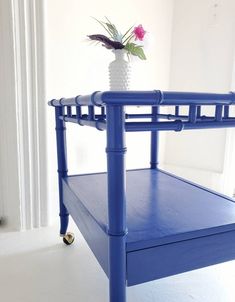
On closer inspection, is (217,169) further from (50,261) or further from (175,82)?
(50,261)

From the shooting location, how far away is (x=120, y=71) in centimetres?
114

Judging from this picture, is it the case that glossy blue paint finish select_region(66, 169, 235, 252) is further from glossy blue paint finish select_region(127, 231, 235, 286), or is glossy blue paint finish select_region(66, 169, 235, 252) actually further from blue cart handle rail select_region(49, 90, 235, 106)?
blue cart handle rail select_region(49, 90, 235, 106)

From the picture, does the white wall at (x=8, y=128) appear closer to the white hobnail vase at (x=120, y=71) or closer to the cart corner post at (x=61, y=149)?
the cart corner post at (x=61, y=149)

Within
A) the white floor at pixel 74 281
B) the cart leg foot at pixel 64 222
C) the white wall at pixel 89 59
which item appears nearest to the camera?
the white floor at pixel 74 281

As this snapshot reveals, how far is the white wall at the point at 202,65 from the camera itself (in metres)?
1.66

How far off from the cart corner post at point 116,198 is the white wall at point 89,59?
80 cm

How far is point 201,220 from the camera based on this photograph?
78 centimetres

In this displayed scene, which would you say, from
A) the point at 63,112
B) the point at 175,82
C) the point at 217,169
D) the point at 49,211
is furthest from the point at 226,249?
the point at 175,82

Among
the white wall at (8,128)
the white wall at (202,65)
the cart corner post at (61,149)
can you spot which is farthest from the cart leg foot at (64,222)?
the white wall at (202,65)

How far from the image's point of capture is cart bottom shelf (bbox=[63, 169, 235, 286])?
66cm

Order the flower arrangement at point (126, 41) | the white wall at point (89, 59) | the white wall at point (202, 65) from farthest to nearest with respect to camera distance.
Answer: the white wall at point (202, 65) → the white wall at point (89, 59) → the flower arrangement at point (126, 41)

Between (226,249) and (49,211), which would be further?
(49,211)

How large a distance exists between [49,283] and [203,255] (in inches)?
22.5

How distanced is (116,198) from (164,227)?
0.71 feet
